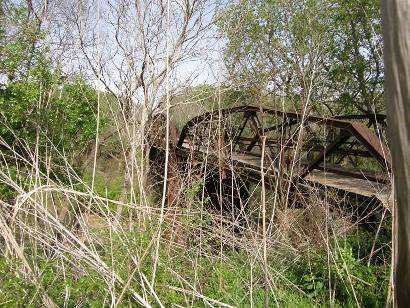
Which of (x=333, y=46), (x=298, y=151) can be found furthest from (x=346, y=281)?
(x=333, y=46)

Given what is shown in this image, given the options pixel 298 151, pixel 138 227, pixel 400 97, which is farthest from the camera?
pixel 298 151

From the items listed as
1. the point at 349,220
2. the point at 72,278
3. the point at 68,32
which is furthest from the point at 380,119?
the point at 68,32

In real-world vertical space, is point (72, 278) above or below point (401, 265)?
below

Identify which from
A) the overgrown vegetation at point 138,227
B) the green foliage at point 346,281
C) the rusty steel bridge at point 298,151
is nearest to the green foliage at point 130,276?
the overgrown vegetation at point 138,227

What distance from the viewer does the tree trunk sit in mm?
827

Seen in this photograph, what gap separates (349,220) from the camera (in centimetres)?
627

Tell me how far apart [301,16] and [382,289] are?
47.5 feet

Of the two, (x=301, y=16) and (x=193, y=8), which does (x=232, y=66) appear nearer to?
(x=193, y=8)

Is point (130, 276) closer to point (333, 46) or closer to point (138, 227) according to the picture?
point (138, 227)

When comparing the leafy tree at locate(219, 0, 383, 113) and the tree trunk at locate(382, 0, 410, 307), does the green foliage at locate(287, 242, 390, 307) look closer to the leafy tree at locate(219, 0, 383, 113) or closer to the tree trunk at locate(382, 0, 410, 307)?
the tree trunk at locate(382, 0, 410, 307)

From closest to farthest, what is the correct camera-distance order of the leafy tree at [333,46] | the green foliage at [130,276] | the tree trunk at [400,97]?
the tree trunk at [400,97], the green foliage at [130,276], the leafy tree at [333,46]

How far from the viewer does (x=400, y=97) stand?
0.84 metres

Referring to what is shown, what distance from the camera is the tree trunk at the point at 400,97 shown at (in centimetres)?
83

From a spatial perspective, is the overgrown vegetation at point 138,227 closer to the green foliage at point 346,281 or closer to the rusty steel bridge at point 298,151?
the green foliage at point 346,281
